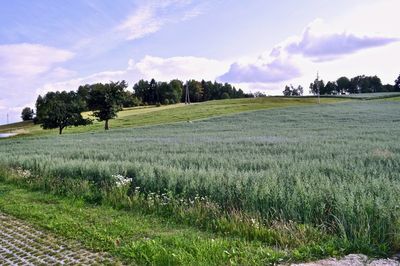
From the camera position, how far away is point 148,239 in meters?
6.17

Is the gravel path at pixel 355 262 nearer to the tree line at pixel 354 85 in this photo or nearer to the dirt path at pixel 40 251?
the dirt path at pixel 40 251

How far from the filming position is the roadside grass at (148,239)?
16.6ft

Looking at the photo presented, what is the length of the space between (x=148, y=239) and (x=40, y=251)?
5.68 ft

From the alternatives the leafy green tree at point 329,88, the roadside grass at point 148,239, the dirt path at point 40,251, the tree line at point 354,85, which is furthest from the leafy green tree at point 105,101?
the leafy green tree at point 329,88

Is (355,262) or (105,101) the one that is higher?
(105,101)

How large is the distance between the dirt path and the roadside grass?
208 mm

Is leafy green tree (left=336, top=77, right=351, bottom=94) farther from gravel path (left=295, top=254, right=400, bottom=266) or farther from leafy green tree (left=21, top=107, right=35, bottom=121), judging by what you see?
gravel path (left=295, top=254, right=400, bottom=266)

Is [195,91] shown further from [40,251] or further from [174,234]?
[40,251]

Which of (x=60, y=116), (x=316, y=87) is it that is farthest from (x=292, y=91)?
(x=60, y=116)

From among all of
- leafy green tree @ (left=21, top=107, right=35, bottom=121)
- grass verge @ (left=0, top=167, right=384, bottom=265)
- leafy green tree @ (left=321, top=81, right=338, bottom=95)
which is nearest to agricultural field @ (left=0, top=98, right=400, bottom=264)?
grass verge @ (left=0, top=167, right=384, bottom=265)

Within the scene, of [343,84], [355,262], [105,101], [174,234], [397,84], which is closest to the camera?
[355,262]

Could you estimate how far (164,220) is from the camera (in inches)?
296

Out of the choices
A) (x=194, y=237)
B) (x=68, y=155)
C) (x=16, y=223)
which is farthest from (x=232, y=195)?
(x=68, y=155)

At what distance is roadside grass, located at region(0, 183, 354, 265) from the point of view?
5.05 meters
